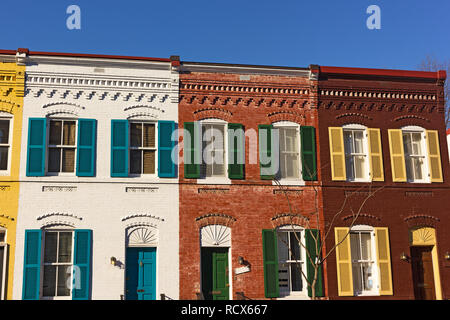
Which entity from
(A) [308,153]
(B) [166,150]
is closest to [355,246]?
(A) [308,153]

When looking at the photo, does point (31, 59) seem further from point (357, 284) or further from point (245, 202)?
point (357, 284)

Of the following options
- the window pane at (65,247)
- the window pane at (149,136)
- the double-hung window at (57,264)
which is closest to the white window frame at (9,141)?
the double-hung window at (57,264)

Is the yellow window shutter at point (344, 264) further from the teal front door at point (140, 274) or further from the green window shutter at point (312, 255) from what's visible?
the teal front door at point (140, 274)

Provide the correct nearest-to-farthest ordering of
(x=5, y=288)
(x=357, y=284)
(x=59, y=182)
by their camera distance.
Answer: (x=5, y=288) < (x=59, y=182) < (x=357, y=284)

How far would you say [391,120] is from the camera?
16891 mm

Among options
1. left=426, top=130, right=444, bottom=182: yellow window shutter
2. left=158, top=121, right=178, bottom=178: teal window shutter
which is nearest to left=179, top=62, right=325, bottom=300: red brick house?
left=158, top=121, right=178, bottom=178: teal window shutter

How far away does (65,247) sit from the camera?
14281mm

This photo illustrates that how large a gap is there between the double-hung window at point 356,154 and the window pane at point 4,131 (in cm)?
1052

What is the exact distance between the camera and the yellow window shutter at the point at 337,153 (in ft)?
52.5

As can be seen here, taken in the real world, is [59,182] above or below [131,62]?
below

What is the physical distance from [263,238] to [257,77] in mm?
5198

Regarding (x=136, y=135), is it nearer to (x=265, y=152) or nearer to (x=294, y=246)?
(x=265, y=152)

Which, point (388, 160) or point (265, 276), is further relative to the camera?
point (388, 160)

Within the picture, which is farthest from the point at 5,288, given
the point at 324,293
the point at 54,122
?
the point at 324,293
